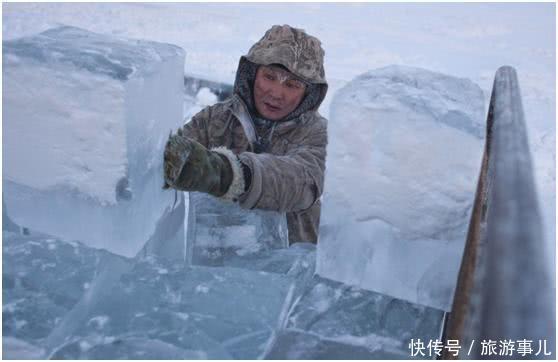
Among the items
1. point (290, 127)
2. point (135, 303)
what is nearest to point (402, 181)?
point (135, 303)

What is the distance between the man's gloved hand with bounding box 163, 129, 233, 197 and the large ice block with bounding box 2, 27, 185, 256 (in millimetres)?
133

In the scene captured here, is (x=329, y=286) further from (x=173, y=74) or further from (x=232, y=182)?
(x=173, y=74)

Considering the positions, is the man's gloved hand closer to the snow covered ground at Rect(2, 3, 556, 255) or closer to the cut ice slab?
the cut ice slab

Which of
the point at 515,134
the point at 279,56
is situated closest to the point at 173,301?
the point at 515,134

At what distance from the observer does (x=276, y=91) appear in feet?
7.52

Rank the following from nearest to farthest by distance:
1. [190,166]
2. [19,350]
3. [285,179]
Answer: [19,350] → [190,166] → [285,179]

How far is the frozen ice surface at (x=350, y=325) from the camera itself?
142 centimetres

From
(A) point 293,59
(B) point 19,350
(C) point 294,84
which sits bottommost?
(B) point 19,350

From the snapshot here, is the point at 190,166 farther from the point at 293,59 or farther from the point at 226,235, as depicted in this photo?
the point at 293,59

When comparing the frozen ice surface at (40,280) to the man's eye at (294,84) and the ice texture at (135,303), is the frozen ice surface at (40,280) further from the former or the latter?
the man's eye at (294,84)

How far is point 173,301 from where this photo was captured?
1.54m

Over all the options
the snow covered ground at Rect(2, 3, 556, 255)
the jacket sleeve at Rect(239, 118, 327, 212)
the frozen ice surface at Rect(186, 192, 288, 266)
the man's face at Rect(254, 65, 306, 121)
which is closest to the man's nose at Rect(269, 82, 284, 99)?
the man's face at Rect(254, 65, 306, 121)

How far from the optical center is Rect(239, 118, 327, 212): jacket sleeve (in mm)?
1700

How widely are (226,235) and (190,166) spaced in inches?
16.6
